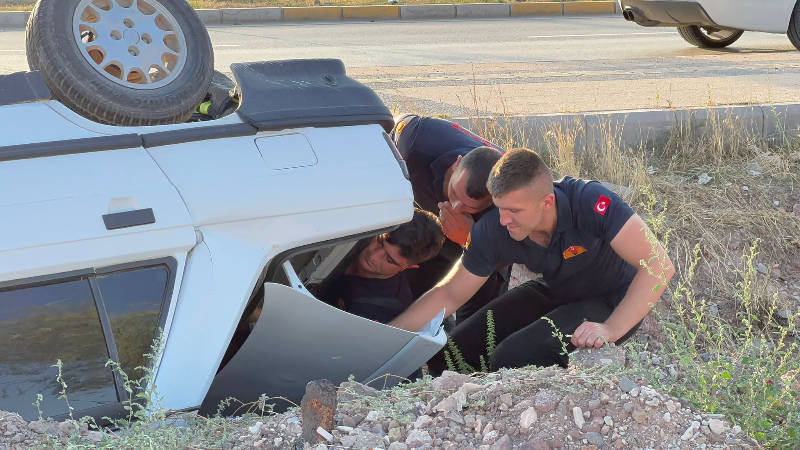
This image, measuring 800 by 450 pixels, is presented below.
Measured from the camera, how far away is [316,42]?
478 inches

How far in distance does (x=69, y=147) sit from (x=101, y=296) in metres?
0.47

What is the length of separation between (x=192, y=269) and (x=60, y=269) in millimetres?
366

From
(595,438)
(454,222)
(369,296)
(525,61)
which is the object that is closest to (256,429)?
(595,438)

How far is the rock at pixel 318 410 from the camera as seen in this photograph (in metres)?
2.40

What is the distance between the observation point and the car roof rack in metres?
2.87

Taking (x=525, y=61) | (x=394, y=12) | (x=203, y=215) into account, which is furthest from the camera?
(x=394, y=12)

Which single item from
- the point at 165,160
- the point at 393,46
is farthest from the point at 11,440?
the point at 393,46

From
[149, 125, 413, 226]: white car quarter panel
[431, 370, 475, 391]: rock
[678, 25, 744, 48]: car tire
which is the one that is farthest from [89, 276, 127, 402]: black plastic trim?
[678, 25, 744, 48]: car tire

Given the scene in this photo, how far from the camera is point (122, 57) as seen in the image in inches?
120

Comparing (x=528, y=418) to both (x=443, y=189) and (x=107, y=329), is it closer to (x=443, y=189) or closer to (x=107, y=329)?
(x=107, y=329)

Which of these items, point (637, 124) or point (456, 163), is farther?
point (637, 124)

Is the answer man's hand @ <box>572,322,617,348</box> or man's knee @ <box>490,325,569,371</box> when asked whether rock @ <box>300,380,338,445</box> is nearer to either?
man's hand @ <box>572,322,617,348</box>

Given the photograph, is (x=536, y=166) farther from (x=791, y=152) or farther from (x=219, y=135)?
(x=791, y=152)

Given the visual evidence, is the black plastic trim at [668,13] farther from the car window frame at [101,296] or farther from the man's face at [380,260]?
the car window frame at [101,296]
